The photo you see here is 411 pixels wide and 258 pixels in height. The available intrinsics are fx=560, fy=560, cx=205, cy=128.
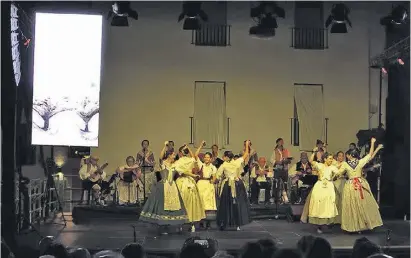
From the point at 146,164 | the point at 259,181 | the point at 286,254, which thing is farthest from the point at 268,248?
the point at 146,164

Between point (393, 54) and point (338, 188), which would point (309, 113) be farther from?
point (338, 188)

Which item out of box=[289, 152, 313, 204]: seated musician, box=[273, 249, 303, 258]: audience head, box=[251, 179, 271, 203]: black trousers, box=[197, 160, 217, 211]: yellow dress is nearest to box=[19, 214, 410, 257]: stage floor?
box=[197, 160, 217, 211]: yellow dress

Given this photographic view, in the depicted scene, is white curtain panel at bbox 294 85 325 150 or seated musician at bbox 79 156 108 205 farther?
white curtain panel at bbox 294 85 325 150

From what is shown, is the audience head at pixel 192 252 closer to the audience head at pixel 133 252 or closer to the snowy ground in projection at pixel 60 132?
the audience head at pixel 133 252

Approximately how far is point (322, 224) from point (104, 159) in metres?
4.46

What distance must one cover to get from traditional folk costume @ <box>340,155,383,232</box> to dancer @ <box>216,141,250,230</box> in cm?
145

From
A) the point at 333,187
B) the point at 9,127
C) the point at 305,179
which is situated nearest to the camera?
the point at 9,127

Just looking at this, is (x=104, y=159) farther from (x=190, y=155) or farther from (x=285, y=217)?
(x=285, y=217)

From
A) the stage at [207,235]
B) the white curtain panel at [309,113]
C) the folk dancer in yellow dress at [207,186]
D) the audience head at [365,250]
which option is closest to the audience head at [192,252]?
the audience head at [365,250]

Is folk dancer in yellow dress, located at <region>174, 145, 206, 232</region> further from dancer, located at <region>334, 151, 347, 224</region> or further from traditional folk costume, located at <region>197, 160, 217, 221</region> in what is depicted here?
dancer, located at <region>334, 151, 347, 224</region>

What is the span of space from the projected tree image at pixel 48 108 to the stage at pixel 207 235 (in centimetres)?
151

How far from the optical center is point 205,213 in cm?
859

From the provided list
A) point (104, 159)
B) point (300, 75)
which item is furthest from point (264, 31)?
point (104, 159)

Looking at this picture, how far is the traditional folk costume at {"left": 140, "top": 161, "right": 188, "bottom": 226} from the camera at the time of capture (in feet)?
26.0
